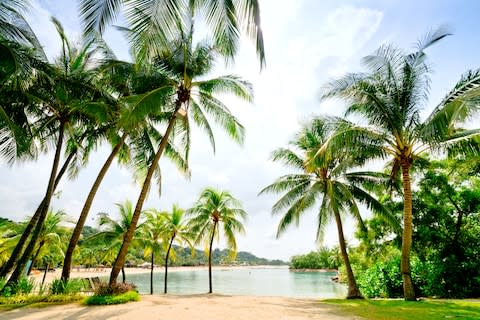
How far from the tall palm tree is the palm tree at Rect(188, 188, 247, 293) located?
16.9ft

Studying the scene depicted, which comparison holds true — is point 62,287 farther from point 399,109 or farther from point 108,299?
point 399,109

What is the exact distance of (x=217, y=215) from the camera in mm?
20906

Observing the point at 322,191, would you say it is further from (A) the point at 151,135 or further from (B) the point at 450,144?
(A) the point at 151,135

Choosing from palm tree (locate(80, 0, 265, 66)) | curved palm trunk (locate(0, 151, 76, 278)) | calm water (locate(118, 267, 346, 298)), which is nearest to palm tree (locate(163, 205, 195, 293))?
calm water (locate(118, 267, 346, 298))

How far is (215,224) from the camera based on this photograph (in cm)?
2114

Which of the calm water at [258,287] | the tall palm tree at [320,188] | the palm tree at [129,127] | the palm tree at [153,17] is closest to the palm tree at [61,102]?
the palm tree at [129,127]

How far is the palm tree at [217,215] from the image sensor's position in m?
20.8

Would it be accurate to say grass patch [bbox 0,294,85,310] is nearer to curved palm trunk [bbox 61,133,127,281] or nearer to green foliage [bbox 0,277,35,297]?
green foliage [bbox 0,277,35,297]

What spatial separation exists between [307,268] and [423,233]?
83.9 metres

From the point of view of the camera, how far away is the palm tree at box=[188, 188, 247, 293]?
2084 centimetres

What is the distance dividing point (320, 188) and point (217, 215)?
8.50 meters

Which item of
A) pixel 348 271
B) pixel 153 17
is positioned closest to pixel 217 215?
pixel 348 271

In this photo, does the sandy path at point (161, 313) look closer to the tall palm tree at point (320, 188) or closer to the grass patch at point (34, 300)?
the grass patch at point (34, 300)

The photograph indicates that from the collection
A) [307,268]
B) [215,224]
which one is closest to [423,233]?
[215,224]
